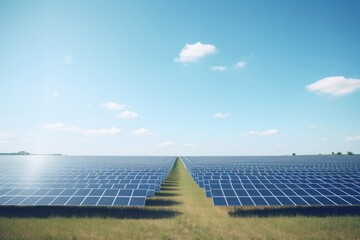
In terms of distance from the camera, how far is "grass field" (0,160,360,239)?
1234 centimetres

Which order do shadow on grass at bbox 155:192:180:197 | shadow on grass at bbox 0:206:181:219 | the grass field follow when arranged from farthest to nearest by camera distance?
1. shadow on grass at bbox 155:192:180:197
2. shadow on grass at bbox 0:206:181:219
3. the grass field

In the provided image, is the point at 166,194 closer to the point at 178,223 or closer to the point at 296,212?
the point at 178,223

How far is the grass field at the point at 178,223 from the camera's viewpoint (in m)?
12.3

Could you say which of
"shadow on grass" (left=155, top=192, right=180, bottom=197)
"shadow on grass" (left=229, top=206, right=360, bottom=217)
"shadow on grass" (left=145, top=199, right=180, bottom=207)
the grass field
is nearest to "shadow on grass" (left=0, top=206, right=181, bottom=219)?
the grass field

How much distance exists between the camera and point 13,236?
38.8 ft

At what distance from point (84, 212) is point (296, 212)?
13506mm

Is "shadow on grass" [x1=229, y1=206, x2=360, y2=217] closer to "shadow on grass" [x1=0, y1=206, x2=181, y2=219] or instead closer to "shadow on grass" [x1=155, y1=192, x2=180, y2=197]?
"shadow on grass" [x1=0, y1=206, x2=181, y2=219]

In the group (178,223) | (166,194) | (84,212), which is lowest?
(178,223)

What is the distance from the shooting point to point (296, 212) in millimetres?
16766

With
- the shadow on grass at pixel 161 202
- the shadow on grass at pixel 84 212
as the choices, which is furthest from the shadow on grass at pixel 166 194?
the shadow on grass at pixel 84 212

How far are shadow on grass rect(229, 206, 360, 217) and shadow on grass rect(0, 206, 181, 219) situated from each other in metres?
4.37

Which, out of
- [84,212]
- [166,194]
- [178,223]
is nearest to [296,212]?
[178,223]

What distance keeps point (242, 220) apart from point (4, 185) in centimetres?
1865

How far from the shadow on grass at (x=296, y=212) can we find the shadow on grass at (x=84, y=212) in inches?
172
